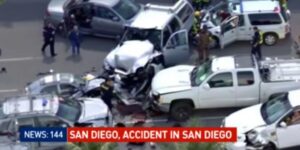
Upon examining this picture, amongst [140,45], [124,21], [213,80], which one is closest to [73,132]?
[213,80]

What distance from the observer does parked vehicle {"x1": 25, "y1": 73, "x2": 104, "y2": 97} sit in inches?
1092

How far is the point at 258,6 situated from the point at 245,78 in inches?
224

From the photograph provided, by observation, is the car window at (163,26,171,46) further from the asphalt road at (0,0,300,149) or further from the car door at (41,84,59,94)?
the car door at (41,84,59,94)

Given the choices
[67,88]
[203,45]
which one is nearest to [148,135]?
[67,88]

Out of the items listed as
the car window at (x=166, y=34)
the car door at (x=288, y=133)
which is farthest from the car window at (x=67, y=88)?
the car door at (x=288, y=133)

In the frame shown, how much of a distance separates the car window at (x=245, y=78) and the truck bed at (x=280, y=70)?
1.42 feet

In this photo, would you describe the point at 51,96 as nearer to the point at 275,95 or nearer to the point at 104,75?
the point at 104,75

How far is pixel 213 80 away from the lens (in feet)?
87.2

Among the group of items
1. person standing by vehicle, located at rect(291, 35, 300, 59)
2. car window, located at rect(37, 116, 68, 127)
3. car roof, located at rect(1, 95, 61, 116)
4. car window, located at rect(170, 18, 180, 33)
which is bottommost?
car window, located at rect(37, 116, 68, 127)

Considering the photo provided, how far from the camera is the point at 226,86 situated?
26.5 m

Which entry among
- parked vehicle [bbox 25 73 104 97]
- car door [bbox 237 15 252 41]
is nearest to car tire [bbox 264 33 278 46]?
car door [bbox 237 15 252 41]

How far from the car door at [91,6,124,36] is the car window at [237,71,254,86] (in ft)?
21.9

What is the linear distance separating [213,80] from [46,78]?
4.91 meters

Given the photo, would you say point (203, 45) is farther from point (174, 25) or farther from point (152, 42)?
point (152, 42)
